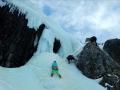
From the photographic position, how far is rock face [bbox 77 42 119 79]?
3778 centimetres

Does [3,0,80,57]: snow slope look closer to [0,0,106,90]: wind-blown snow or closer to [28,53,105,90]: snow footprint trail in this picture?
[0,0,106,90]: wind-blown snow

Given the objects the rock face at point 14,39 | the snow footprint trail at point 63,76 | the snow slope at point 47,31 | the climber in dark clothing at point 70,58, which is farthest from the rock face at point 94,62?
the rock face at point 14,39

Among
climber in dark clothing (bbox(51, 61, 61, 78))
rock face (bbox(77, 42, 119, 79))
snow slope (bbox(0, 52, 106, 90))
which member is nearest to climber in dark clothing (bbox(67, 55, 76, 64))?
snow slope (bbox(0, 52, 106, 90))

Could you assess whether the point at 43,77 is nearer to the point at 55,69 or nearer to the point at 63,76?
the point at 55,69

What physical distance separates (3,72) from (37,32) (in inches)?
359

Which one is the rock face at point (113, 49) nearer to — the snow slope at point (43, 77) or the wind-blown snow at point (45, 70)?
the wind-blown snow at point (45, 70)

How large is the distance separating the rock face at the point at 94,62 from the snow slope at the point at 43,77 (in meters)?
1.12

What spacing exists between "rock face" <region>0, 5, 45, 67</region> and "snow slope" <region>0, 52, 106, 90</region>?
1.15m

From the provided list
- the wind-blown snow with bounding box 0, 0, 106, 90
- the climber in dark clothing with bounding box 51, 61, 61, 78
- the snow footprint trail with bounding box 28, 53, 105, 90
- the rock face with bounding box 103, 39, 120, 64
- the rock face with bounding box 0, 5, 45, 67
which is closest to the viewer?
the wind-blown snow with bounding box 0, 0, 106, 90

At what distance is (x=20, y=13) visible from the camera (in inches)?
1448

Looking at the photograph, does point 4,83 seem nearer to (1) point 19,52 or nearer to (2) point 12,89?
(2) point 12,89

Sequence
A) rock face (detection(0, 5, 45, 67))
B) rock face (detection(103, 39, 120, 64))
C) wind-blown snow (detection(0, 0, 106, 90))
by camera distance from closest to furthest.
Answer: wind-blown snow (detection(0, 0, 106, 90)) < rock face (detection(0, 5, 45, 67)) < rock face (detection(103, 39, 120, 64))

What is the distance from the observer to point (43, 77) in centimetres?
3291

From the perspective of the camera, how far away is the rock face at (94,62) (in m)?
37.8
